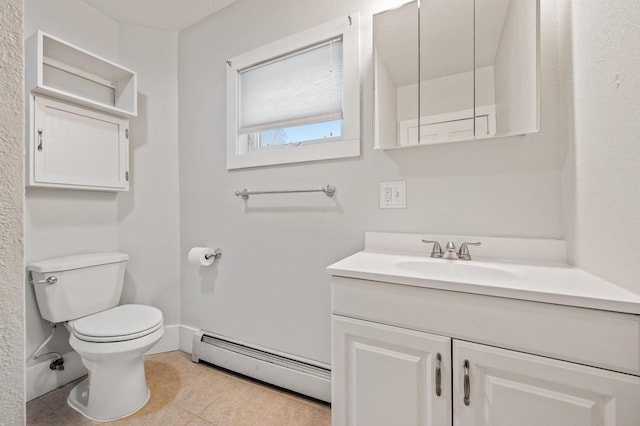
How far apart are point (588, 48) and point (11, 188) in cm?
143

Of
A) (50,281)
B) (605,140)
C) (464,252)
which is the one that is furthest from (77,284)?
(605,140)

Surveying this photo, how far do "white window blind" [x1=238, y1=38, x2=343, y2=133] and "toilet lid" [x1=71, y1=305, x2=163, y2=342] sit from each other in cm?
120

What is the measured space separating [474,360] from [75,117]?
2225 millimetres

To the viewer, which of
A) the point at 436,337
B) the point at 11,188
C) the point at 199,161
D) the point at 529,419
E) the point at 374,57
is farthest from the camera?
the point at 199,161

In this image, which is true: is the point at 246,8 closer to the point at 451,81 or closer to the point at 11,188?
the point at 451,81

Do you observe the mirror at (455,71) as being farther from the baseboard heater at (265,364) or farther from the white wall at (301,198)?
the baseboard heater at (265,364)

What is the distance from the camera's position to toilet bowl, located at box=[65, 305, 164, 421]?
4.28 ft

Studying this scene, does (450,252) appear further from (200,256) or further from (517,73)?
(200,256)

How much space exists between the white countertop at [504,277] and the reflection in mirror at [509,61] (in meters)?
0.51

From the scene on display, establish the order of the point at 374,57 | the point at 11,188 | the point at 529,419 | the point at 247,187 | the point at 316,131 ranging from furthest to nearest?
the point at 247,187 → the point at 316,131 → the point at 374,57 → the point at 529,419 → the point at 11,188

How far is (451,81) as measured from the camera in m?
1.21

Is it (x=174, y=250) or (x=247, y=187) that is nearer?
(x=247, y=187)

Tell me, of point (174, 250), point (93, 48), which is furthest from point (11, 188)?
point (93, 48)

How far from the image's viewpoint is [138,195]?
6.46ft
